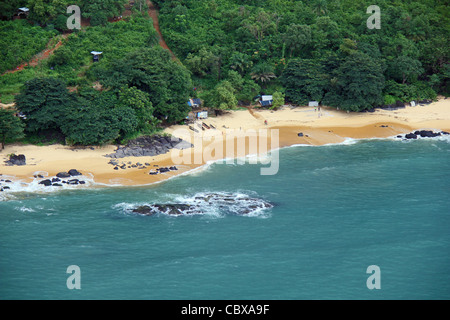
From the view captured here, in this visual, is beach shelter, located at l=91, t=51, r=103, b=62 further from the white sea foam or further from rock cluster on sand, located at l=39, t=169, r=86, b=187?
the white sea foam

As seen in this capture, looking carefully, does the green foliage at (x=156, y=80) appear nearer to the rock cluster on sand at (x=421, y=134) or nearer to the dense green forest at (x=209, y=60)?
the dense green forest at (x=209, y=60)

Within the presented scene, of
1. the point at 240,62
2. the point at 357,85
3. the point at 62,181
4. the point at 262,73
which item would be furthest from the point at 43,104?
the point at 357,85

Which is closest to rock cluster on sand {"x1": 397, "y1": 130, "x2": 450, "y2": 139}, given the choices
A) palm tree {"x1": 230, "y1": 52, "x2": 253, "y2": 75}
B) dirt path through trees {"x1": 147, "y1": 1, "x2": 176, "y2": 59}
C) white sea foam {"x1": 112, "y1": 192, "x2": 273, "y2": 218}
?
palm tree {"x1": 230, "y1": 52, "x2": 253, "y2": 75}

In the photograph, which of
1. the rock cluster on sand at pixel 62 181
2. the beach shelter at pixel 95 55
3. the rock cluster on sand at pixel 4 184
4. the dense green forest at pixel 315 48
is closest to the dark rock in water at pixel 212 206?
the rock cluster on sand at pixel 62 181

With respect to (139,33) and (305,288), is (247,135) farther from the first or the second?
(305,288)

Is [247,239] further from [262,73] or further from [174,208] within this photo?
[262,73]

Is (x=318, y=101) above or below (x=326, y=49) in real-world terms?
below

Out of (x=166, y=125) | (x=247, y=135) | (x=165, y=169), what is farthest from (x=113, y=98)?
(x=247, y=135)
